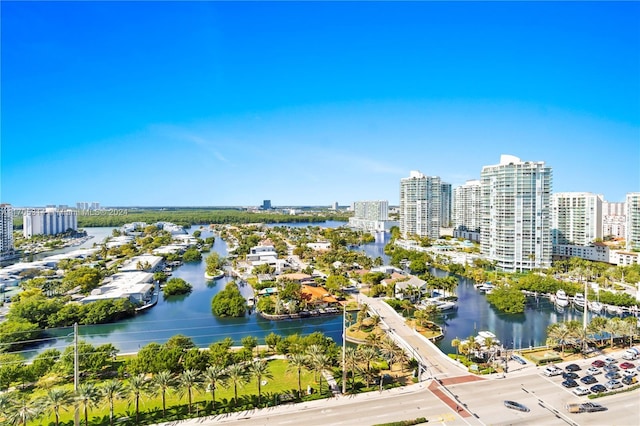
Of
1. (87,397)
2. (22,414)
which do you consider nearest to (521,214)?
(87,397)

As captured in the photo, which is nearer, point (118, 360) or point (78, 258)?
point (118, 360)

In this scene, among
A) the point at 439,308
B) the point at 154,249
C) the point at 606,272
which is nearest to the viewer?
the point at 439,308

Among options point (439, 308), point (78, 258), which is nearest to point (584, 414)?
point (439, 308)

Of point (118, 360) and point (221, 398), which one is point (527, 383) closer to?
point (221, 398)

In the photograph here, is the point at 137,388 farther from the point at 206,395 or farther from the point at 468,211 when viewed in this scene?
the point at 468,211

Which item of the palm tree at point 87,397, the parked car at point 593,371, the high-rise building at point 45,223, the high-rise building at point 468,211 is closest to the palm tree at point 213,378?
the palm tree at point 87,397

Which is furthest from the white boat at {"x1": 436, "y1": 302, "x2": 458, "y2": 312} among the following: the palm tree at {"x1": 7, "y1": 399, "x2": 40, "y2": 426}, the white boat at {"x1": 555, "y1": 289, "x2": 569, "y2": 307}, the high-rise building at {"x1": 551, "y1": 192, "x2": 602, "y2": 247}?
the high-rise building at {"x1": 551, "y1": 192, "x2": 602, "y2": 247}
